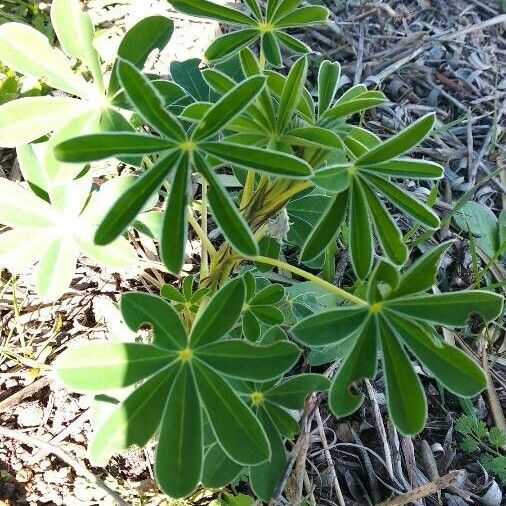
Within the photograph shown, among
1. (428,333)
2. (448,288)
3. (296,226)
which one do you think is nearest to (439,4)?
(448,288)

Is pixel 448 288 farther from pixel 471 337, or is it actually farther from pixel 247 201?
pixel 247 201

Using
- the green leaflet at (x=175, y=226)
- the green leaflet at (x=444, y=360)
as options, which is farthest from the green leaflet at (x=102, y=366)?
the green leaflet at (x=444, y=360)

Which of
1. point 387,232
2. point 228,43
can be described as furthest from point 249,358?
point 228,43

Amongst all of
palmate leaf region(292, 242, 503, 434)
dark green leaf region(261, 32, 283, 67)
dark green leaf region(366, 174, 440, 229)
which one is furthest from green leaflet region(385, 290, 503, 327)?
dark green leaf region(261, 32, 283, 67)

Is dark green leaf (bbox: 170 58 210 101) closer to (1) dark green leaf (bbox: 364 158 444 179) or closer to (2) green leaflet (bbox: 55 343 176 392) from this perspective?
(1) dark green leaf (bbox: 364 158 444 179)

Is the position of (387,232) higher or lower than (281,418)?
higher

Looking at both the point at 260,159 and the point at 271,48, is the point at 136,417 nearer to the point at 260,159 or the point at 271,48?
the point at 260,159
